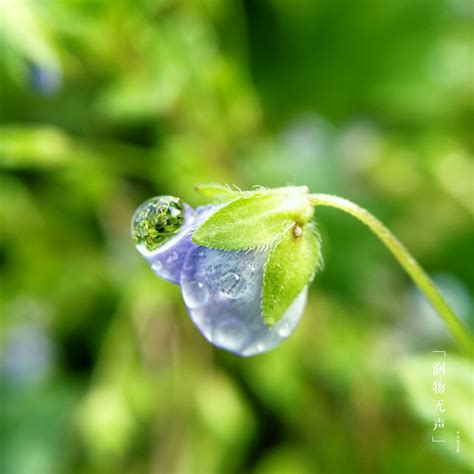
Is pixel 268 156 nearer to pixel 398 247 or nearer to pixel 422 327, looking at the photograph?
pixel 422 327

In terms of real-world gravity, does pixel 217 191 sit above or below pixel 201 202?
above

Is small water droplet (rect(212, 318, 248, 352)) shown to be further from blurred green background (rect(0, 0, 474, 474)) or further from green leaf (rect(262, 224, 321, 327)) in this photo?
blurred green background (rect(0, 0, 474, 474))

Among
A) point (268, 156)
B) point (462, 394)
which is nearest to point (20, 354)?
point (268, 156)

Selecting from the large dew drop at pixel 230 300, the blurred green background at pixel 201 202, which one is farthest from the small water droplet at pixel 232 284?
the blurred green background at pixel 201 202

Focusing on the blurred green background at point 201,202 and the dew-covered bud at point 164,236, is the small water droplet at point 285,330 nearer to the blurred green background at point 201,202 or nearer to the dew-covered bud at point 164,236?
the dew-covered bud at point 164,236

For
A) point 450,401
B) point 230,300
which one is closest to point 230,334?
point 230,300

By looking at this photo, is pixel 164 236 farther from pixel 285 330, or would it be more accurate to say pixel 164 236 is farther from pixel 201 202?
pixel 201 202
